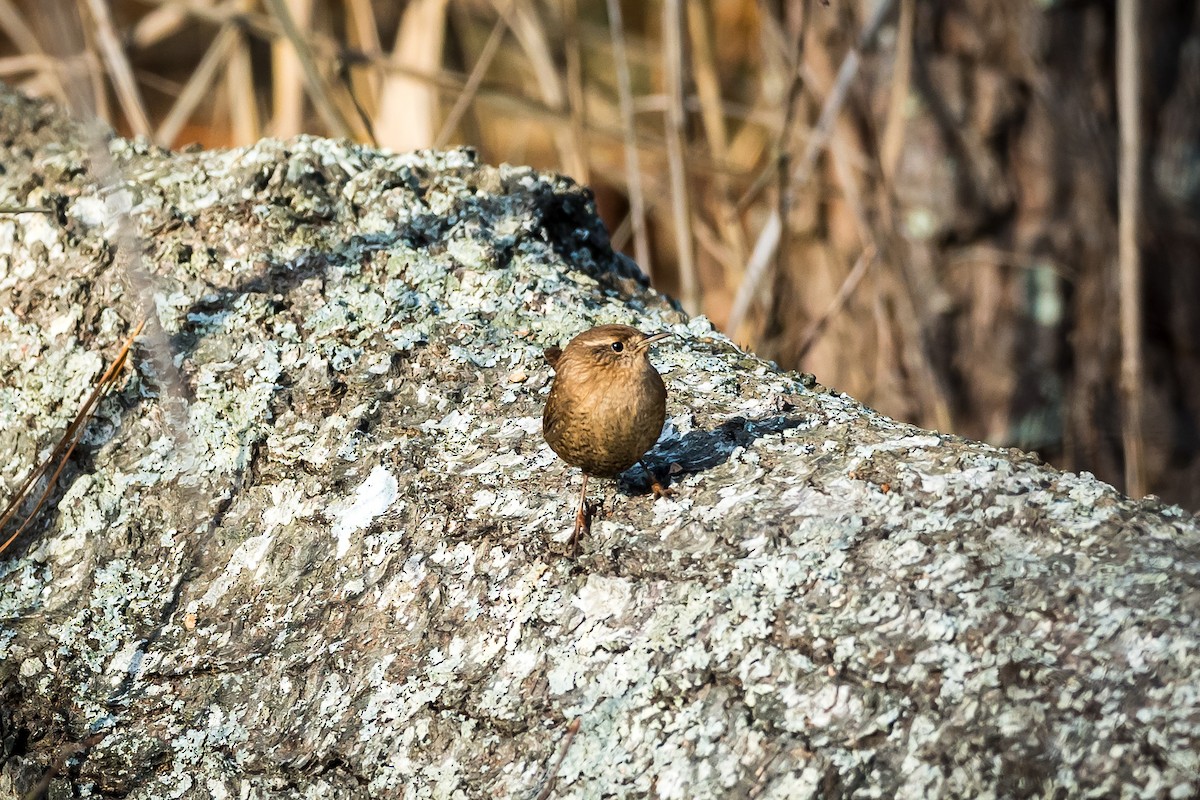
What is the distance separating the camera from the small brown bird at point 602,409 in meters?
1.92

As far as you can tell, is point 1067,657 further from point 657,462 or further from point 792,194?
point 792,194

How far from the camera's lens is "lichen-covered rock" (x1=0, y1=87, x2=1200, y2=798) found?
4.95ft

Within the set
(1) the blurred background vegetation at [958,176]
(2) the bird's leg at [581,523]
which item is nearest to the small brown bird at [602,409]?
(2) the bird's leg at [581,523]

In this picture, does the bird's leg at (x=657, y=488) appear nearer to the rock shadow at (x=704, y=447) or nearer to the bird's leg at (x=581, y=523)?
the rock shadow at (x=704, y=447)

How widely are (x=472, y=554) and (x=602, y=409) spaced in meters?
0.34

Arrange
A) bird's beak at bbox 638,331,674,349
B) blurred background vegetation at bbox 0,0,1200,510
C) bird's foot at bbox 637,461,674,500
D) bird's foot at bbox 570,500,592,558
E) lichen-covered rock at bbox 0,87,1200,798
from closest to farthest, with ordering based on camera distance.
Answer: lichen-covered rock at bbox 0,87,1200,798, bird's foot at bbox 570,500,592,558, bird's foot at bbox 637,461,674,500, bird's beak at bbox 638,331,674,349, blurred background vegetation at bbox 0,0,1200,510

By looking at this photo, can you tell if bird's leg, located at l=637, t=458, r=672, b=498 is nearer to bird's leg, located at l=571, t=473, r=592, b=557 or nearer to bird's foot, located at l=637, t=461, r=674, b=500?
bird's foot, located at l=637, t=461, r=674, b=500

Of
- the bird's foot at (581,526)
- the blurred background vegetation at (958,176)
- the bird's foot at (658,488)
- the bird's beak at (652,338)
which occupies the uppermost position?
the bird's beak at (652,338)

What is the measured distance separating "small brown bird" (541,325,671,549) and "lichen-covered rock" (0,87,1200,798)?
0.08 m

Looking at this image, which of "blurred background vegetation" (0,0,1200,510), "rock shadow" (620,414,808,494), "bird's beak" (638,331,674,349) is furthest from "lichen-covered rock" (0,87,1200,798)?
"blurred background vegetation" (0,0,1200,510)

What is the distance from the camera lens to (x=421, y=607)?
1855mm

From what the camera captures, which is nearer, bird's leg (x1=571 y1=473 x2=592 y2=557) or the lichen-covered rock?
the lichen-covered rock

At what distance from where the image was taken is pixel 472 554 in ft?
6.23

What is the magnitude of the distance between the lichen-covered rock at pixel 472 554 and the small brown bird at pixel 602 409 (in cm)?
8
